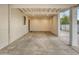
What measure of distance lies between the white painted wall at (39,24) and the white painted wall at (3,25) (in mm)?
15200

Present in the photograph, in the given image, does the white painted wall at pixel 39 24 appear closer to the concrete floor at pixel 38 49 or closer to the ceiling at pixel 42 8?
the ceiling at pixel 42 8

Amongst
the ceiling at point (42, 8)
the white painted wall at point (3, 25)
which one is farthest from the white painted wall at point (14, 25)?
the white painted wall at point (3, 25)

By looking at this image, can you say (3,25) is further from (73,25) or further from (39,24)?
(39,24)

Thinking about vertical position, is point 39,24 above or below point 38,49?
above

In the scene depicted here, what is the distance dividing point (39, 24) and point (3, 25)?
15650 mm

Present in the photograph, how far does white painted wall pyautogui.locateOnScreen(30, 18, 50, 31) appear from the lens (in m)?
23.5

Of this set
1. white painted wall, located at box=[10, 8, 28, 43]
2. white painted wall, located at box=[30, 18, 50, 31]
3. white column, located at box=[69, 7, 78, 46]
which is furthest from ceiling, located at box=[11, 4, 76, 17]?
white painted wall, located at box=[30, 18, 50, 31]

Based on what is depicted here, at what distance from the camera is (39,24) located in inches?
935

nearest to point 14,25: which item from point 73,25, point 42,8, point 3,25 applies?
point 3,25

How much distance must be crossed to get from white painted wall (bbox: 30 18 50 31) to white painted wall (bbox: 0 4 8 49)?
15200mm

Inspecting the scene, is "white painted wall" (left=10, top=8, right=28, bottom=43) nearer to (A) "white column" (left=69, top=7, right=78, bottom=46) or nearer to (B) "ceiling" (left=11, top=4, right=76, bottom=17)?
(B) "ceiling" (left=11, top=4, right=76, bottom=17)
